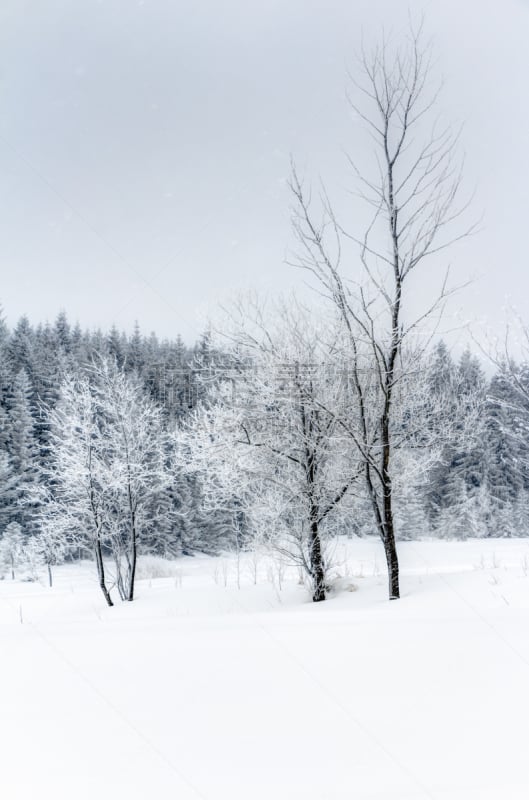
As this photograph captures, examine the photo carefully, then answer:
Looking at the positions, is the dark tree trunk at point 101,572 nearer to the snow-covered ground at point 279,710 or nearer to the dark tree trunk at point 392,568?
the dark tree trunk at point 392,568

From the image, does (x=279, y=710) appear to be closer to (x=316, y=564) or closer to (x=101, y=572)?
(x=316, y=564)

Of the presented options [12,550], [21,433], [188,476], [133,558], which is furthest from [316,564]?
[21,433]

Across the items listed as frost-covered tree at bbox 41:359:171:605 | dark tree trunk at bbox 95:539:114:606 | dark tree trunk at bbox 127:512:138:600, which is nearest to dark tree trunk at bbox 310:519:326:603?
frost-covered tree at bbox 41:359:171:605

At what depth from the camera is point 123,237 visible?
196m

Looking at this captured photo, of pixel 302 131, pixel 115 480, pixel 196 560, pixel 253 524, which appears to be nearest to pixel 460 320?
pixel 302 131

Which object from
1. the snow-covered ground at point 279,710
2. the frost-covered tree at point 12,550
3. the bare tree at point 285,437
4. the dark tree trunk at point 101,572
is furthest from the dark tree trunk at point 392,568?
the frost-covered tree at point 12,550

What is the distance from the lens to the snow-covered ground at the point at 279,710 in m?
1.76

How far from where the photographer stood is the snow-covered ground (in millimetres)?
1765

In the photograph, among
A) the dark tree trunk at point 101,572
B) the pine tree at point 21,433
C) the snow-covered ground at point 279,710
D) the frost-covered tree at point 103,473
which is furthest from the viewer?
the pine tree at point 21,433

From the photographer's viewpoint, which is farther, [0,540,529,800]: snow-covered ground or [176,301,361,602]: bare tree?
[176,301,361,602]: bare tree

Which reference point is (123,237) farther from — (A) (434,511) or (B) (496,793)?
(B) (496,793)

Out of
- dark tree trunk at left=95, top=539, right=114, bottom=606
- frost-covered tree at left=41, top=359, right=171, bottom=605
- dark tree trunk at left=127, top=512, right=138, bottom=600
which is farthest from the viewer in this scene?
frost-covered tree at left=41, top=359, right=171, bottom=605

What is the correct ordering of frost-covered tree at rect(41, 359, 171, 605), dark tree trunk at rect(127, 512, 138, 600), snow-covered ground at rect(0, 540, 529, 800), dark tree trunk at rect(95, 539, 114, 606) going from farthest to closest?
frost-covered tree at rect(41, 359, 171, 605)
dark tree trunk at rect(127, 512, 138, 600)
dark tree trunk at rect(95, 539, 114, 606)
snow-covered ground at rect(0, 540, 529, 800)

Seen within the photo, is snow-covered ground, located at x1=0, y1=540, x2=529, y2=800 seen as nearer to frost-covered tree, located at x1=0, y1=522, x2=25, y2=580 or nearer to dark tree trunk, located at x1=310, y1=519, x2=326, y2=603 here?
dark tree trunk, located at x1=310, y1=519, x2=326, y2=603
